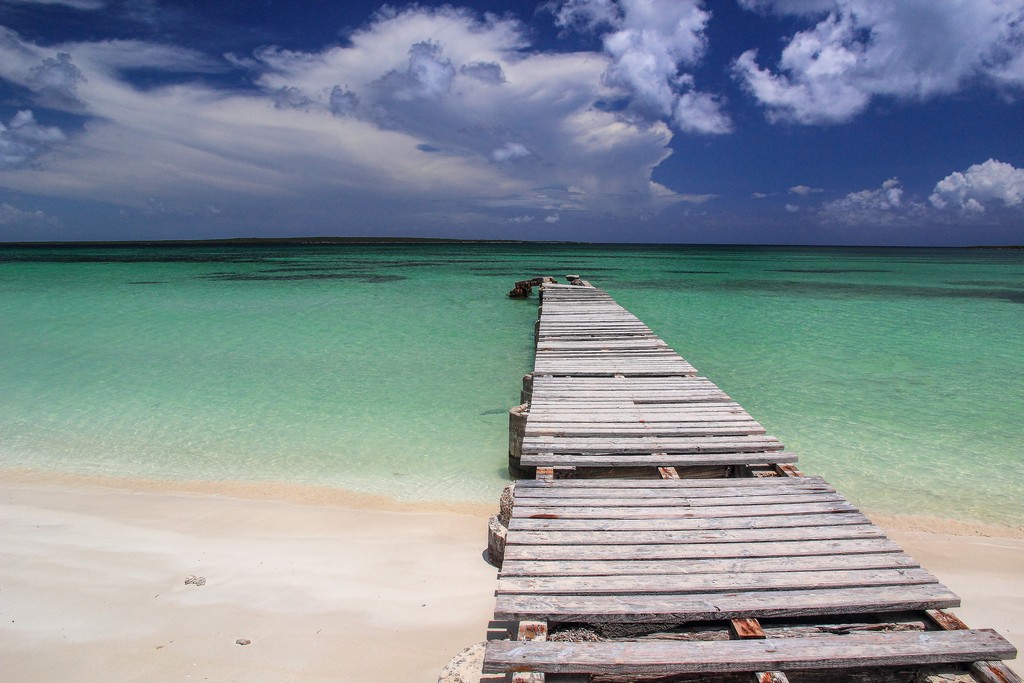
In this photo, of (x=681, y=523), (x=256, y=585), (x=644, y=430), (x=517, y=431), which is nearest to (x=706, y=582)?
(x=681, y=523)

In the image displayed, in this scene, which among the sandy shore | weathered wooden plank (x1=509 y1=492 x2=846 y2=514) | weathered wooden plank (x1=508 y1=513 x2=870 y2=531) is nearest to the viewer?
weathered wooden plank (x1=508 y1=513 x2=870 y2=531)

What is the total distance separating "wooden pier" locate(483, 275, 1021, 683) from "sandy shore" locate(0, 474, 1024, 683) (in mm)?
682

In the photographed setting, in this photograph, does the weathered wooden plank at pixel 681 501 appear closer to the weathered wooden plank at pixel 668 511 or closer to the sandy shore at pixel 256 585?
the weathered wooden plank at pixel 668 511

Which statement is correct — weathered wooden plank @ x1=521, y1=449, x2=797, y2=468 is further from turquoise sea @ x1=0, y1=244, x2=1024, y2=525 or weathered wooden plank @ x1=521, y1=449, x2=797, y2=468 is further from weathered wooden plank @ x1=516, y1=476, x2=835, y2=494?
turquoise sea @ x1=0, y1=244, x2=1024, y2=525

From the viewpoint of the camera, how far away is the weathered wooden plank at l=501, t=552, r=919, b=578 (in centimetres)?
265

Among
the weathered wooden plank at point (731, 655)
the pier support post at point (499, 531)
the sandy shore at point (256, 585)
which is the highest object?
the weathered wooden plank at point (731, 655)

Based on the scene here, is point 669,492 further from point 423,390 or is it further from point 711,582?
point 423,390

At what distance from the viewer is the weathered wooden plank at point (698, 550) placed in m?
2.79

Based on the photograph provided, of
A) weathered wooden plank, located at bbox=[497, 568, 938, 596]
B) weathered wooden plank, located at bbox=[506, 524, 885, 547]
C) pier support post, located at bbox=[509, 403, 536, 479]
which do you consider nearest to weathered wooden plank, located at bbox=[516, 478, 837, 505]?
weathered wooden plank, located at bbox=[506, 524, 885, 547]

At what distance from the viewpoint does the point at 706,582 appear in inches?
102

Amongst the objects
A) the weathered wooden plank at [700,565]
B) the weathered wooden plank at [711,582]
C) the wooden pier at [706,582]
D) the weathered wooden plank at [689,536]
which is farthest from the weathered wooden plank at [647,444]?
the weathered wooden plank at [711,582]

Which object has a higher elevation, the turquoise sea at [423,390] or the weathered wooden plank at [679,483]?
the weathered wooden plank at [679,483]

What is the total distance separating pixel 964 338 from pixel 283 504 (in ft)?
52.6

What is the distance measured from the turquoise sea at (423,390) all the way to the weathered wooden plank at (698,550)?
2.94 m
